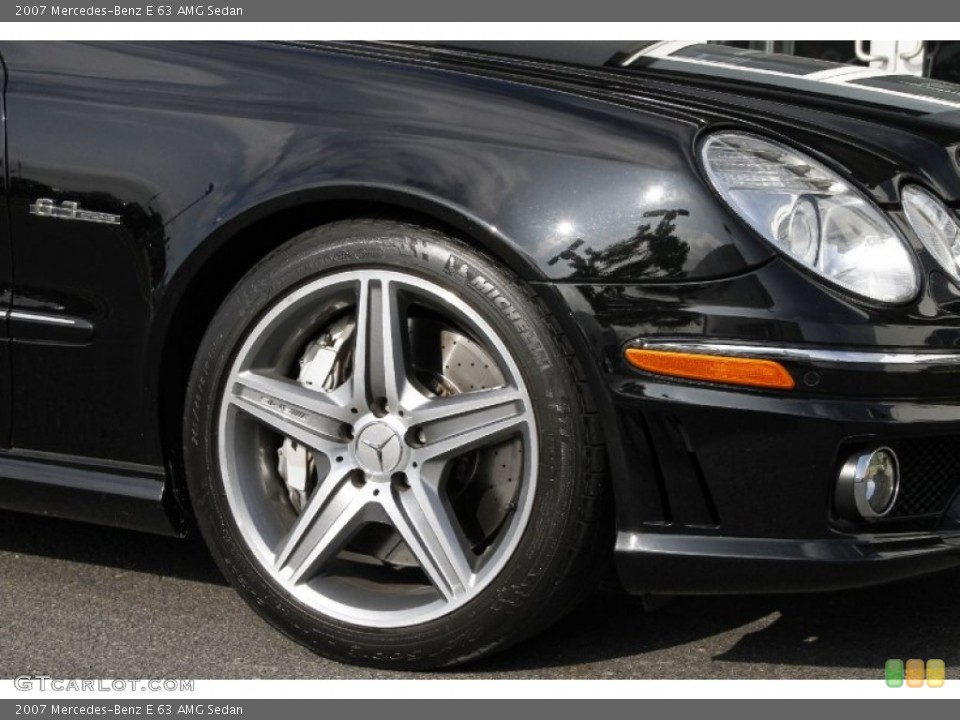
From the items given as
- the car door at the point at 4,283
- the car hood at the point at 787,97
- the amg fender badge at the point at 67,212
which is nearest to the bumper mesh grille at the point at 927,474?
the car hood at the point at 787,97

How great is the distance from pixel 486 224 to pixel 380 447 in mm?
503

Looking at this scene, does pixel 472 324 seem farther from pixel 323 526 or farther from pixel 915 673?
pixel 915 673

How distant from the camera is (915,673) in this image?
3012 mm

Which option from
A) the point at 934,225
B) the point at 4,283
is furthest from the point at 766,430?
the point at 4,283

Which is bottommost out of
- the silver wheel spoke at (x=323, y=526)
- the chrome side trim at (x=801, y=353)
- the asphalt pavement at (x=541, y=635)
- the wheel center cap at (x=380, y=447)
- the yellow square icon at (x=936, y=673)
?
the asphalt pavement at (x=541, y=635)

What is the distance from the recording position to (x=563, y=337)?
282cm

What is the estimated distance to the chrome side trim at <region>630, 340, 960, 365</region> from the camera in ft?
8.89

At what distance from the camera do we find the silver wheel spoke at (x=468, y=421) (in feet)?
9.57

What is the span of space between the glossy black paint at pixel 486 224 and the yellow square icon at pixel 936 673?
1.22ft

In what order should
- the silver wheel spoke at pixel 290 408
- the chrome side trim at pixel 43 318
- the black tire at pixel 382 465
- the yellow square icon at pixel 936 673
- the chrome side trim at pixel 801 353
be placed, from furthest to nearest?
the chrome side trim at pixel 43 318 < the silver wheel spoke at pixel 290 408 < the yellow square icon at pixel 936 673 < the black tire at pixel 382 465 < the chrome side trim at pixel 801 353

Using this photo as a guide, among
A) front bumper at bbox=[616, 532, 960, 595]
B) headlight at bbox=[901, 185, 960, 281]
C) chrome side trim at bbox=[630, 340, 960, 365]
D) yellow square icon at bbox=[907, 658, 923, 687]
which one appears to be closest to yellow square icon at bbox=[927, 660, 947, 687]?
yellow square icon at bbox=[907, 658, 923, 687]

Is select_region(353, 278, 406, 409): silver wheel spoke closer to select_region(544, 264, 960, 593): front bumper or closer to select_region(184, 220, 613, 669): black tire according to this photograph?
select_region(184, 220, 613, 669): black tire

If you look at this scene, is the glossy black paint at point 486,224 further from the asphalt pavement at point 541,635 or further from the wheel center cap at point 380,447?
the wheel center cap at point 380,447

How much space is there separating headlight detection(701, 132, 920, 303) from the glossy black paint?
0.12ft
